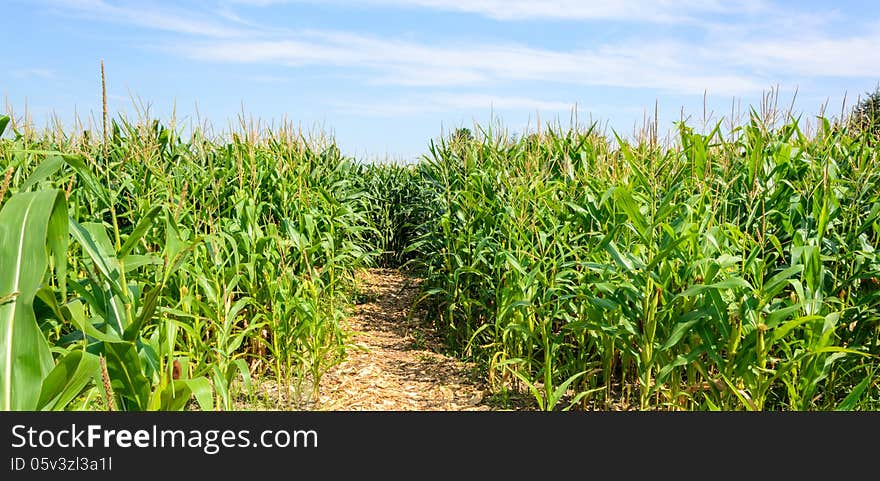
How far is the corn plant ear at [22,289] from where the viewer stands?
2096 mm

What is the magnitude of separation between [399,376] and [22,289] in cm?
308

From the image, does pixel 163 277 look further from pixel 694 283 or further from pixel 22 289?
pixel 694 283

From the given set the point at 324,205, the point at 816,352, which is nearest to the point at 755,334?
the point at 816,352

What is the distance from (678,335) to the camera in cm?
318

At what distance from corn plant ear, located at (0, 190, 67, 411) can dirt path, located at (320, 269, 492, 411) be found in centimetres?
225

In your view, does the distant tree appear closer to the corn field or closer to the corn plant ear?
the corn field

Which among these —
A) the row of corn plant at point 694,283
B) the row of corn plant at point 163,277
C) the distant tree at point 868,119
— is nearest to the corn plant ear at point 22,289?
the row of corn plant at point 163,277

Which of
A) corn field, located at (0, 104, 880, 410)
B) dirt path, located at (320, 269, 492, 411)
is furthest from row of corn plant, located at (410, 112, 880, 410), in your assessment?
dirt path, located at (320, 269, 492, 411)

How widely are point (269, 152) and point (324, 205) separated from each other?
1.32m

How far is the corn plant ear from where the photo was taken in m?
2.10

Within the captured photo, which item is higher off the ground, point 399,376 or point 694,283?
point 694,283

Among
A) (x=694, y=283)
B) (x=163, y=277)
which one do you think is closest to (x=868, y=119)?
(x=694, y=283)

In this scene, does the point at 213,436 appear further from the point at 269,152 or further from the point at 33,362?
the point at 269,152

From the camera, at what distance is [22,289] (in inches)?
83.0
